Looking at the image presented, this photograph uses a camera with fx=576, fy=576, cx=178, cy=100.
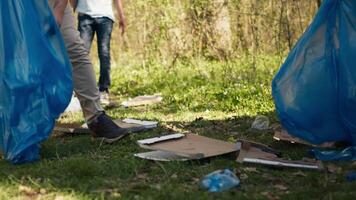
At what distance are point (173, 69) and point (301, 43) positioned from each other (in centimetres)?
418

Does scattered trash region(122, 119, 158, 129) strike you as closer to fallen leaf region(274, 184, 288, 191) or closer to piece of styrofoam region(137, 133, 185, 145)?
piece of styrofoam region(137, 133, 185, 145)

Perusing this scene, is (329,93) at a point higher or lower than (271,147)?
higher

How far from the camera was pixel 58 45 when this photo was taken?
3.07m

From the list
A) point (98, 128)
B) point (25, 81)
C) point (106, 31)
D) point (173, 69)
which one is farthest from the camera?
point (173, 69)

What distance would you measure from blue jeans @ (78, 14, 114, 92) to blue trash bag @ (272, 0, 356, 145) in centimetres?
261

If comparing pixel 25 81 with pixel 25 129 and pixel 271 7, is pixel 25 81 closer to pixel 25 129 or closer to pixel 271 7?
pixel 25 129

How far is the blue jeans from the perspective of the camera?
18.3ft

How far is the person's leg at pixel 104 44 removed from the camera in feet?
18.6

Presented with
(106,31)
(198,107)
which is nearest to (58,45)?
(198,107)

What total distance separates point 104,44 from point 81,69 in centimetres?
238

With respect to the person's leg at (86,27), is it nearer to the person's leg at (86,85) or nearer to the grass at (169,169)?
the grass at (169,169)

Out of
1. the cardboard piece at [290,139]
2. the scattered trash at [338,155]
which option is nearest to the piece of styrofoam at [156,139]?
the cardboard piece at [290,139]

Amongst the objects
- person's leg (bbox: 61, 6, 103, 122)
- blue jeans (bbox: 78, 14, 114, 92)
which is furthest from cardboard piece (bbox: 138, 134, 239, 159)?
blue jeans (bbox: 78, 14, 114, 92)

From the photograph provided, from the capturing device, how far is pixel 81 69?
344 centimetres
